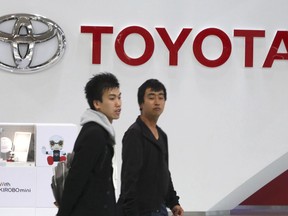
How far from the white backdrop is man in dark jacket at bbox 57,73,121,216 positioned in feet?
13.7

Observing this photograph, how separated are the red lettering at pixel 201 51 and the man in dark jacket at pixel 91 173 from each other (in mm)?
4357

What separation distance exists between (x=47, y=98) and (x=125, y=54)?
0.98m

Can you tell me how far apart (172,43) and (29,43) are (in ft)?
5.13

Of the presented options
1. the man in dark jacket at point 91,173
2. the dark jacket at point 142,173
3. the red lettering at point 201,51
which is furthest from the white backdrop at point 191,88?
the man in dark jacket at point 91,173

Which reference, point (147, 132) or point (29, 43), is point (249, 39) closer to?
point (29, 43)

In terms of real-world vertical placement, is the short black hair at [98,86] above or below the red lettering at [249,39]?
below

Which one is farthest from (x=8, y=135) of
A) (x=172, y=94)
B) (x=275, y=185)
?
(x=275, y=185)

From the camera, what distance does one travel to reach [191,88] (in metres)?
7.30

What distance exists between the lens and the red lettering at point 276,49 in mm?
7379

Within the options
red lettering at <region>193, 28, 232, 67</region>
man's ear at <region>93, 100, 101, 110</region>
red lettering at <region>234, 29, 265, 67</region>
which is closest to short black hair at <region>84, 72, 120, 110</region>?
man's ear at <region>93, 100, 101, 110</region>

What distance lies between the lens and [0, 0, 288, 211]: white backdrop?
7173mm

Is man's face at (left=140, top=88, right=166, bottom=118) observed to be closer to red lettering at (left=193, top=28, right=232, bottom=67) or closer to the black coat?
the black coat

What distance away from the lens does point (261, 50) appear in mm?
7391

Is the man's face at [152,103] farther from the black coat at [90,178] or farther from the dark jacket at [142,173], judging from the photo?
the black coat at [90,178]
